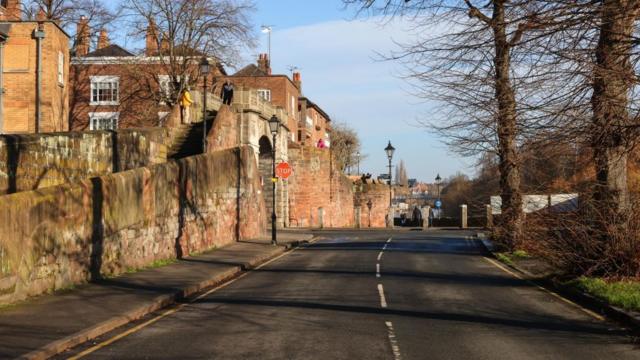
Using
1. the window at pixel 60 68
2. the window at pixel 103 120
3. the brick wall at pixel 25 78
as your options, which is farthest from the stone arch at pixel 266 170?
the window at pixel 103 120

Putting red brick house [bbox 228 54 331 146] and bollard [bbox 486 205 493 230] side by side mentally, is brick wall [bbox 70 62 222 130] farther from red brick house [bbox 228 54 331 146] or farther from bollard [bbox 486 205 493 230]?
bollard [bbox 486 205 493 230]

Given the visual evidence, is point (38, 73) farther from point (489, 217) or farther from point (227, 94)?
point (489, 217)

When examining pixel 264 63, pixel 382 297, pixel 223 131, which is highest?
pixel 264 63

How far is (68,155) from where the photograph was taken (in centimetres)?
1905

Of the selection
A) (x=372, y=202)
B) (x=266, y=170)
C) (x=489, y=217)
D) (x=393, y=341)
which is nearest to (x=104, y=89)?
(x=266, y=170)

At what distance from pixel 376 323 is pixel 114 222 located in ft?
25.2

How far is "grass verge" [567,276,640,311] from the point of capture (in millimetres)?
11805

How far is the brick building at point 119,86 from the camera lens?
5309cm

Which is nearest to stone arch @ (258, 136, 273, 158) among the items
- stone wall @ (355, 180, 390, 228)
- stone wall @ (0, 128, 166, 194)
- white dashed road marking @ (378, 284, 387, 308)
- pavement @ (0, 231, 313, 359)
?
stone wall @ (0, 128, 166, 194)

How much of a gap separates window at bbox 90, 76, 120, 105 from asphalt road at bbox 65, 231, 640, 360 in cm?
4125

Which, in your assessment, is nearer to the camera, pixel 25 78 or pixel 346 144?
pixel 25 78

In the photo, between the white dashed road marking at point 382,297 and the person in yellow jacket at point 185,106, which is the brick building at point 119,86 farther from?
the white dashed road marking at point 382,297

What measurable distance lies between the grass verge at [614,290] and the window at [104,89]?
46.9 metres

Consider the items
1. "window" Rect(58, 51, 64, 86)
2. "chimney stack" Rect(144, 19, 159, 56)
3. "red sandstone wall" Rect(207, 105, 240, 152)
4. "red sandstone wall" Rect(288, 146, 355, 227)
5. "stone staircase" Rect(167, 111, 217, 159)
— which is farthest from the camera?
"red sandstone wall" Rect(288, 146, 355, 227)
